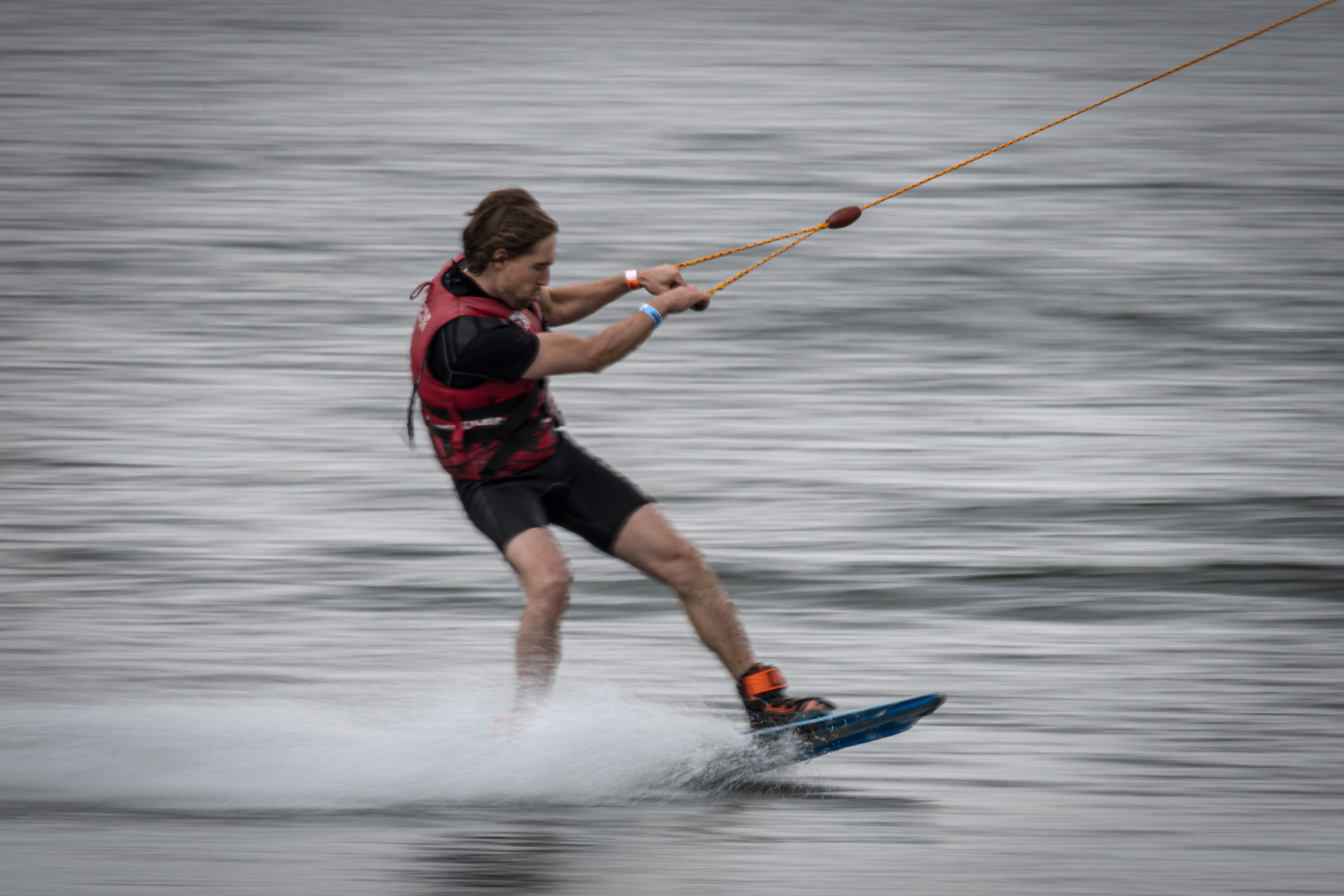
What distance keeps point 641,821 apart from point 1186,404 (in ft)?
21.0

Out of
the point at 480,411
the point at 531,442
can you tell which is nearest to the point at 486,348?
the point at 480,411

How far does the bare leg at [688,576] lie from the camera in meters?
4.37

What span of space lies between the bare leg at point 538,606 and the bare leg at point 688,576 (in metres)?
0.24

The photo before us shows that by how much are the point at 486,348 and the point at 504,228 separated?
1.08ft

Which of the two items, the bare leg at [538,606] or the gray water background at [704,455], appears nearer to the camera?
the gray water background at [704,455]

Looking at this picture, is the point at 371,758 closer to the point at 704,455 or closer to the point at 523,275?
the point at 523,275

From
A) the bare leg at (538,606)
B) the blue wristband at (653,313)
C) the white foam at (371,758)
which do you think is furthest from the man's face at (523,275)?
the white foam at (371,758)

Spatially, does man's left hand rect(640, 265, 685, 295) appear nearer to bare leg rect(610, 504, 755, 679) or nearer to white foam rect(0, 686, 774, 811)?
bare leg rect(610, 504, 755, 679)

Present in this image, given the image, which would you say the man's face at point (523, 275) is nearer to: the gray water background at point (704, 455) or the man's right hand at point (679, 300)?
the man's right hand at point (679, 300)

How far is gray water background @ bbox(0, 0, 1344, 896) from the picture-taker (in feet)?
13.1

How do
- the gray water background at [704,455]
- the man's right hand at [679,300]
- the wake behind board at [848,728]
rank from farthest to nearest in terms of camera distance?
the man's right hand at [679,300]
the wake behind board at [848,728]
the gray water background at [704,455]

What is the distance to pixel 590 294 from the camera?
473 centimetres

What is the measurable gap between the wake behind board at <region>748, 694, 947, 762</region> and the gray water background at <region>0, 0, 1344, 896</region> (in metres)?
0.12

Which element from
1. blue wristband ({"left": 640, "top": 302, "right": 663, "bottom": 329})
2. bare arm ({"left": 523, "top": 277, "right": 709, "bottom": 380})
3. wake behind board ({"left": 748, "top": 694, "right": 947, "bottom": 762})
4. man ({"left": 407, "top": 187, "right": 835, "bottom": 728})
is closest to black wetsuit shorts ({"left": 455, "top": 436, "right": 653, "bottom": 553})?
man ({"left": 407, "top": 187, "right": 835, "bottom": 728})
